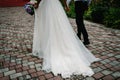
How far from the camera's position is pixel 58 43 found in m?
3.95

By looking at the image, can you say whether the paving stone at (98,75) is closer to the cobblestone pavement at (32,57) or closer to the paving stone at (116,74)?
the cobblestone pavement at (32,57)

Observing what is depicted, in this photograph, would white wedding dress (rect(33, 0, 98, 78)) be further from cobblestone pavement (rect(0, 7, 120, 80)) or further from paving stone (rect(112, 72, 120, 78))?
paving stone (rect(112, 72, 120, 78))

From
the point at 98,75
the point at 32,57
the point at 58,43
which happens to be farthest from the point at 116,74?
the point at 32,57

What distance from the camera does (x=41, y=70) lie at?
371 cm

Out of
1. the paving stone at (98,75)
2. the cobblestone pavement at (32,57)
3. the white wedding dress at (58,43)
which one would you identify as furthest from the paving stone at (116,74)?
the white wedding dress at (58,43)

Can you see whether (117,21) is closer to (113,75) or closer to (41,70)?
(113,75)

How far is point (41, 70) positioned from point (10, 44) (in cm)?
216

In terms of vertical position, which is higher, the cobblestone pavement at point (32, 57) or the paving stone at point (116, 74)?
the cobblestone pavement at point (32, 57)

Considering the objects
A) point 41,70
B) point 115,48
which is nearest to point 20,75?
point 41,70

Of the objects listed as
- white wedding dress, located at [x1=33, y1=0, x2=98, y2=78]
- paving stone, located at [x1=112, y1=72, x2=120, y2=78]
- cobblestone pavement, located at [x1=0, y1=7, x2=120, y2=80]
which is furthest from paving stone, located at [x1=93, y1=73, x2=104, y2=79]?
paving stone, located at [x1=112, y1=72, x2=120, y2=78]

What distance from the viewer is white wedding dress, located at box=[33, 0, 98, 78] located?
367cm

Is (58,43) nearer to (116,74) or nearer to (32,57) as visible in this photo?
(32,57)

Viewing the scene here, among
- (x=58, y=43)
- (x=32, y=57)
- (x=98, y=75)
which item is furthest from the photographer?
(x=32, y=57)

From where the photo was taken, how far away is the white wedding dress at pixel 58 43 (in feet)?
12.0
